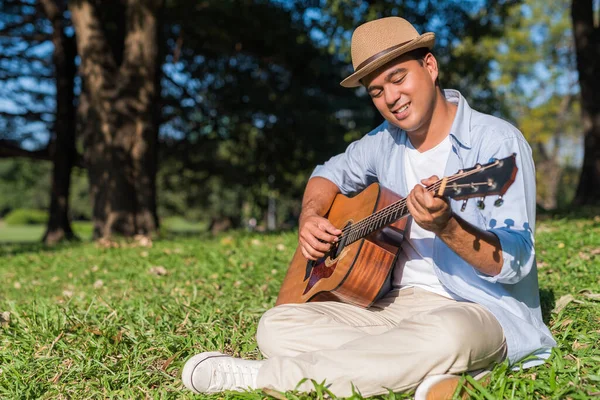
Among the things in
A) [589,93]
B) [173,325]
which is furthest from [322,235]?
[589,93]

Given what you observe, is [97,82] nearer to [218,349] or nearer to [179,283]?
[179,283]

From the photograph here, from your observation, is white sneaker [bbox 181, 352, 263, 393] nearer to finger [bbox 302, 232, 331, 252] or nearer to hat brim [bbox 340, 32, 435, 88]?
finger [bbox 302, 232, 331, 252]

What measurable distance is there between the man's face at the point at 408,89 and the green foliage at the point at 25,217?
2363 inches

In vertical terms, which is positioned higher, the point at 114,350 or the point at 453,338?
the point at 453,338

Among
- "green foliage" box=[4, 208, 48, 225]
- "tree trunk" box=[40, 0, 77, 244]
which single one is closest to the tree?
"tree trunk" box=[40, 0, 77, 244]

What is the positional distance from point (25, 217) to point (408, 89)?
203 feet

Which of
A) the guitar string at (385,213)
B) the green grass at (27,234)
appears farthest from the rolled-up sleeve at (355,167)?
the green grass at (27,234)

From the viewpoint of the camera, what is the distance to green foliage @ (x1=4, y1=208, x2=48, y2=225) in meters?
57.4

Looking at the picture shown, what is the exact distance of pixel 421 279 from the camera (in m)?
2.90

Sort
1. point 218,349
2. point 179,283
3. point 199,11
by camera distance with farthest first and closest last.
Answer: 1. point 199,11
2. point 179,283
3. point 218,349

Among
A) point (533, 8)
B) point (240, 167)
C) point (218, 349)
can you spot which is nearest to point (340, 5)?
point (240, 167)

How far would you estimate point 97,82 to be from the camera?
991cm

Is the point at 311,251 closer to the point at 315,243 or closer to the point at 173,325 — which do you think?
the point at 315,243

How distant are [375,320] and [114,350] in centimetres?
144
